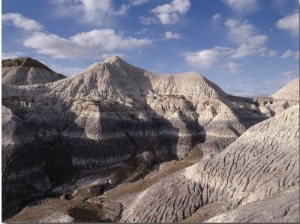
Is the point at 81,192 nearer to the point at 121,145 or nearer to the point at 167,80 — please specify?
the point at 121,145

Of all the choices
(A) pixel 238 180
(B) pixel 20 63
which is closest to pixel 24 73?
(B) pixel 20 63

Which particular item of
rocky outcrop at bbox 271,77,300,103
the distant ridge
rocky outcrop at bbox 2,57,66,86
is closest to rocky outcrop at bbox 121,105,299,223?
rocky outcrop at bbox 2,57,66,86

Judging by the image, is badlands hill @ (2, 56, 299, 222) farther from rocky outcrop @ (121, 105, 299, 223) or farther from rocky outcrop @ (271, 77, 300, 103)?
rocky outcrop @ (271, 77, 300, 103)

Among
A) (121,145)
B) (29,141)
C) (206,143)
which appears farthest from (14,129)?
(206,143)

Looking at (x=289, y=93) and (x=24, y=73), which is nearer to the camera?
(x=24, y=73)

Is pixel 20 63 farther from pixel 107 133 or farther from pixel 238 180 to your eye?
pixel 238 180
